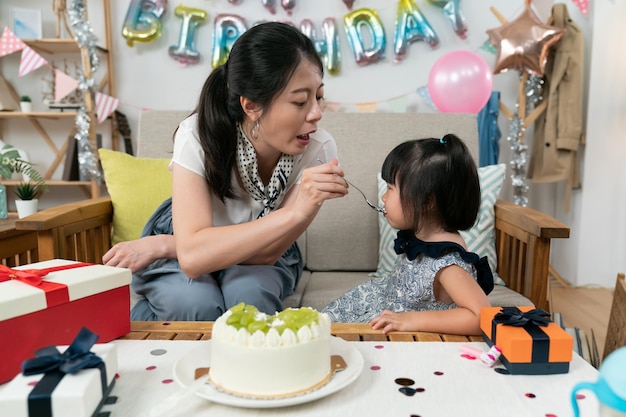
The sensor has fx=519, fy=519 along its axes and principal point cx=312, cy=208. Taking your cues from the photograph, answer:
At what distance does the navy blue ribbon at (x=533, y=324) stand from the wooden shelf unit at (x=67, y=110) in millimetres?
2701

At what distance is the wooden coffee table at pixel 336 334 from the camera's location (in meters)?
0.89

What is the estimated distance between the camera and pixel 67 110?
10.2 feet

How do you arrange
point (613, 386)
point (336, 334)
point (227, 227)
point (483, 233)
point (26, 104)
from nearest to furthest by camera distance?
point (613, 386) → point (336, 334) → point (227, 227) → point (483, 233) → point (26, 104)

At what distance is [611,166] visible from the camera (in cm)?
298

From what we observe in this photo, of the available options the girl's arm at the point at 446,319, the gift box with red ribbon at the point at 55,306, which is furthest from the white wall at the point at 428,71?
the gift box with red ribbon at the point at 55,306

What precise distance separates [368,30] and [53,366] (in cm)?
290

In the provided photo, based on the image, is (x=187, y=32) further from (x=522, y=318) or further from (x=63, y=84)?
(x=522, y=318)

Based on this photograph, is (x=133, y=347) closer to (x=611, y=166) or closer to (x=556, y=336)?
(x=556, y=336)

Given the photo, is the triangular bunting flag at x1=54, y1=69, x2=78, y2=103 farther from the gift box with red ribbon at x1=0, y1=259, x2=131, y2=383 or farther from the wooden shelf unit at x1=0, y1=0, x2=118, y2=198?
the gift box with red ribbon at x1=0, y1=259, x2=131, y2=383

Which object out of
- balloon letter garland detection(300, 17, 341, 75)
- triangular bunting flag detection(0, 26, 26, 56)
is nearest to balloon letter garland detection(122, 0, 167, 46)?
triangular bunting flag detection(0, 26, 26, 56)

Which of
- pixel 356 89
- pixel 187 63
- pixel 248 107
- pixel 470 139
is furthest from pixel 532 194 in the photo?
pixel 248 107

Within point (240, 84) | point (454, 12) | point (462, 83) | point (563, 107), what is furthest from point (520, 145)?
point (240, 84)

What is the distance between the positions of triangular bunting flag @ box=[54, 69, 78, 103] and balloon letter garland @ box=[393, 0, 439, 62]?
6.30 ft

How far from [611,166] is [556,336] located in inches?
104
